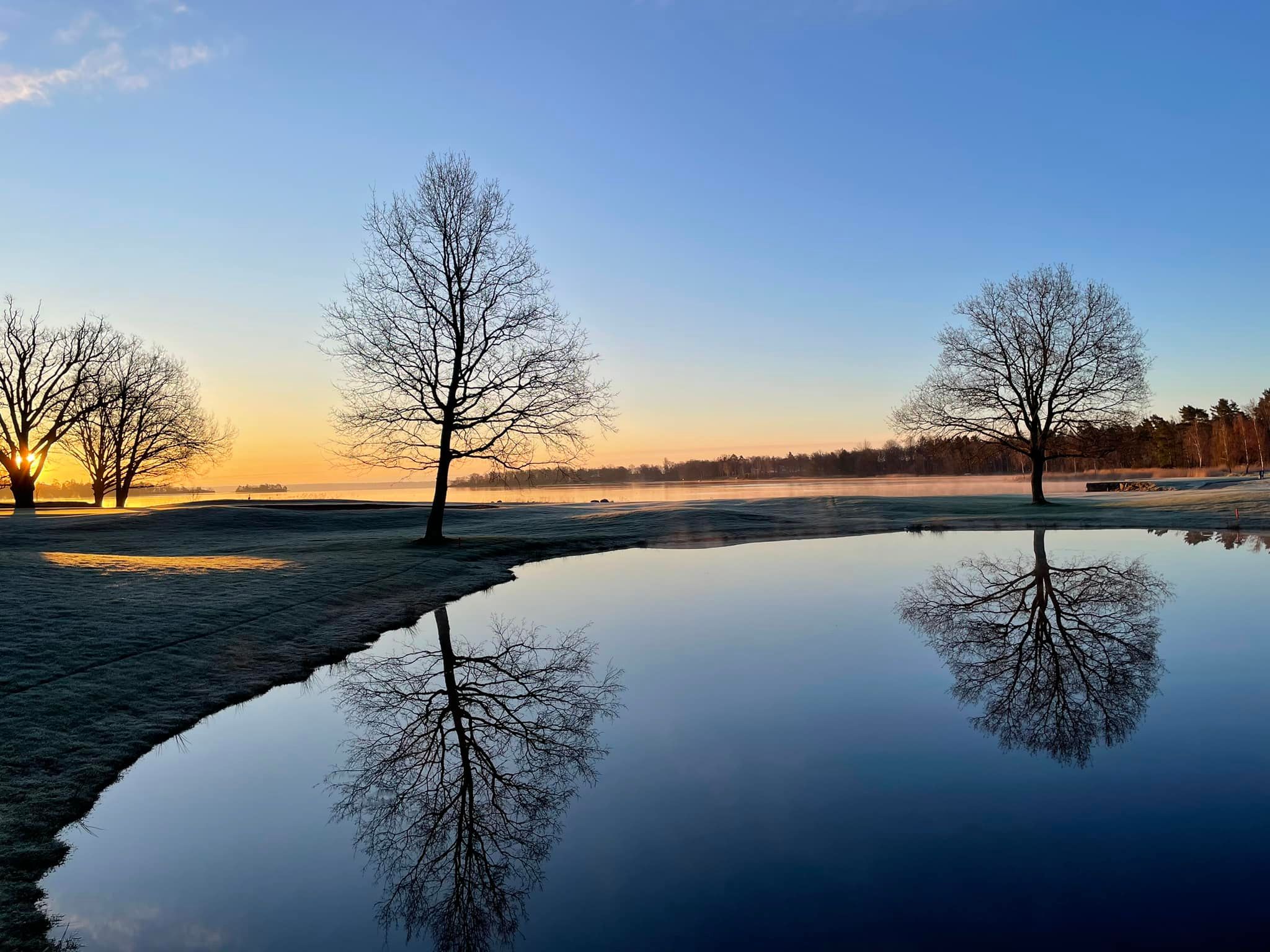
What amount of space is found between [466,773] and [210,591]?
1203 cm

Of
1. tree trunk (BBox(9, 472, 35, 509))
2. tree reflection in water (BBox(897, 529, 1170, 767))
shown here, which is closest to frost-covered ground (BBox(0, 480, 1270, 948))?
tree reflection in water (BBox(897, 529, 1170, 767))

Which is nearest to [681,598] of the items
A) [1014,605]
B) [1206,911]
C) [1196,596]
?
[1014,605]

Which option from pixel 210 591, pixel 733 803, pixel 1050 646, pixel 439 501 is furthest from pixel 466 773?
pixel 439 501

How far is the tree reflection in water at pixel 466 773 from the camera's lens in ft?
16.5

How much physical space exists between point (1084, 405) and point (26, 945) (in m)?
48.7

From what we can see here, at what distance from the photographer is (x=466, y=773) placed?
716cm

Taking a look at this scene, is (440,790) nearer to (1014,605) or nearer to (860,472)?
(1014,605)

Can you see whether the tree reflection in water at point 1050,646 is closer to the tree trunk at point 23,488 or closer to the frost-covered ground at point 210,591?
the frost-covered ground at point 210,591

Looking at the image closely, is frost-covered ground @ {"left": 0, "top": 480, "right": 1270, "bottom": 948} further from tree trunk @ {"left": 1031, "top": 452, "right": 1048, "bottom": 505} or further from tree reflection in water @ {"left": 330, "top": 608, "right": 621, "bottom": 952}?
tree reflection in water @ {"left": 330, "top": 608, "right": 621, "bottom": 952}

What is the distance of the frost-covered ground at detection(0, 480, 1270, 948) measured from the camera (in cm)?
776

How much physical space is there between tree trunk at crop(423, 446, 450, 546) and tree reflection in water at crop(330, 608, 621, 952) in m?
15.9

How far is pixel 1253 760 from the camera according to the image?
21.9ft

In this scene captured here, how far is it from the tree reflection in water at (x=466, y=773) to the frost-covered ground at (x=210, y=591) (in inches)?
86.1

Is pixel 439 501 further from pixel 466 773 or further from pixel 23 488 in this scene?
pixel 23 488
